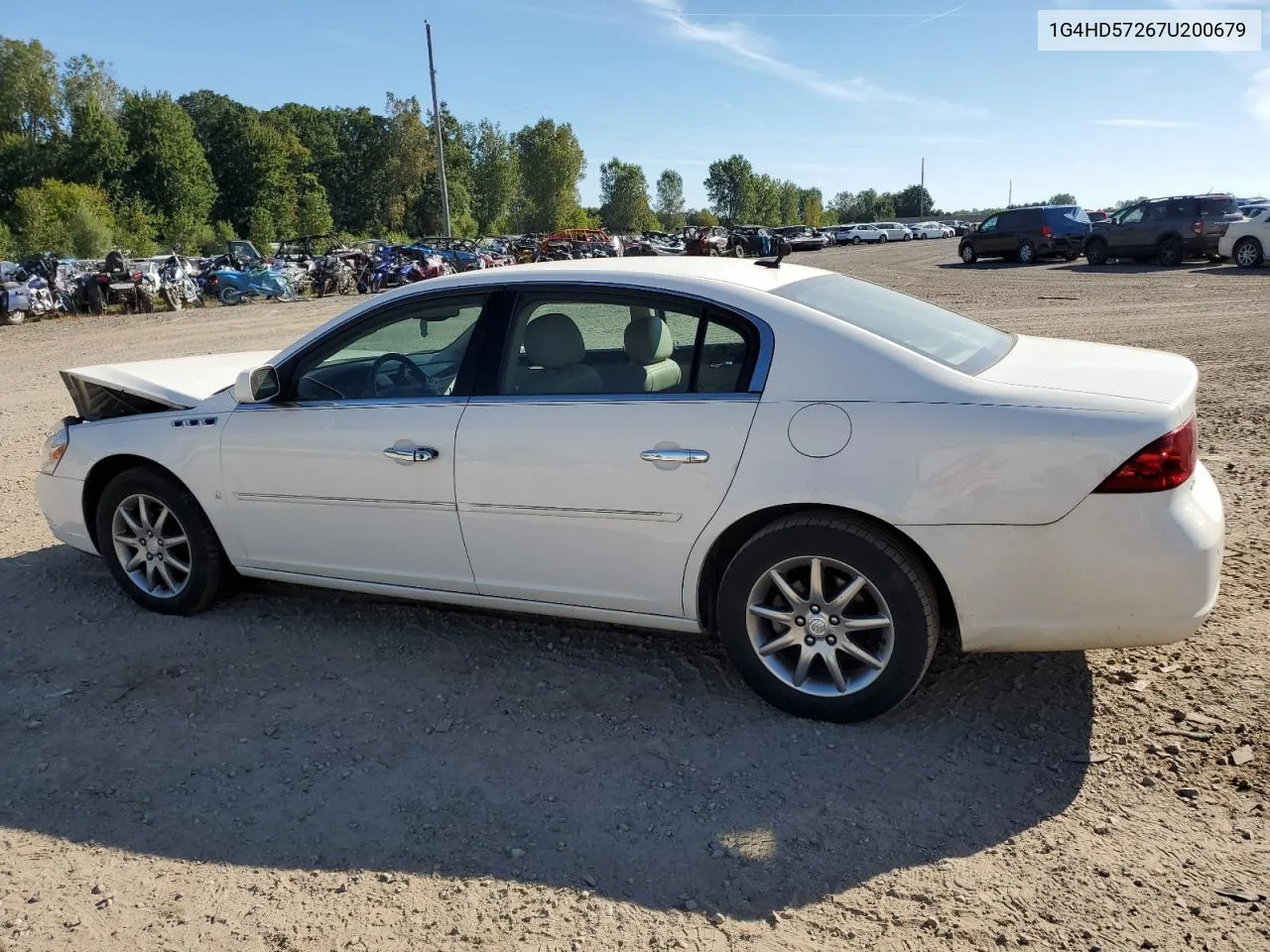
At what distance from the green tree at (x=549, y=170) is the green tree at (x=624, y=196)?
1347cm

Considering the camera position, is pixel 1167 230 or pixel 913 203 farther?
pixel 913 203

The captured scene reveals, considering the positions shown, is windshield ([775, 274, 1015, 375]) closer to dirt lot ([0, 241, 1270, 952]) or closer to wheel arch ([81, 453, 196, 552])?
dirt lot ([0, 241, 1270, 952])

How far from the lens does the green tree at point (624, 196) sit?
351 feet

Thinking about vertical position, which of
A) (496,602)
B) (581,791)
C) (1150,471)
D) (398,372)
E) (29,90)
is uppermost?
(29,90)

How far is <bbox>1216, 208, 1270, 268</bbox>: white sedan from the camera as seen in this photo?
841 inches

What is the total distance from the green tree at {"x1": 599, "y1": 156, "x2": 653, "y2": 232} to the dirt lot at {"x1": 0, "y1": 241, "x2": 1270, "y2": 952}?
10599cm

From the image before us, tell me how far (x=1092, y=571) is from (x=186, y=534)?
367 centimetres

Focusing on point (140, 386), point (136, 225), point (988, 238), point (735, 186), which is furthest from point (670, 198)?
point (140, 386)

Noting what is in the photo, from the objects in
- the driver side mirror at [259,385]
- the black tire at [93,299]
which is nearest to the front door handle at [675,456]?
the driver side mirror at [259,385]

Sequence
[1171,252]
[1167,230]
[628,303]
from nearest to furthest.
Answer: [628,303], [1167,230], [1171,252]

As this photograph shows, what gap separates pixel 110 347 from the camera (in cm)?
1650

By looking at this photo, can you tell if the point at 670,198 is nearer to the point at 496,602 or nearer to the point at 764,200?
the point at 764,200

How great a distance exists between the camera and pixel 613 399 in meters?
3.46

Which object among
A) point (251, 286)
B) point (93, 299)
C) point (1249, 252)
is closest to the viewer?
point (1249, 252)
